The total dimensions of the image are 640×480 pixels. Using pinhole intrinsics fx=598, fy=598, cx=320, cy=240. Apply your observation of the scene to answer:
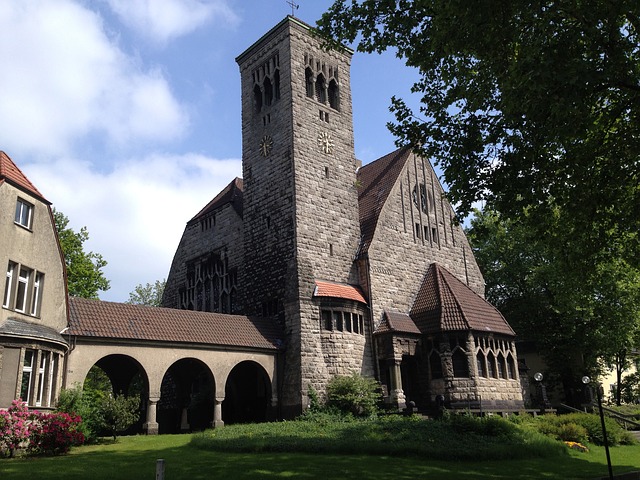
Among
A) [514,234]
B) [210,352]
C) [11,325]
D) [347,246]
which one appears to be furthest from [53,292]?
[514,234]

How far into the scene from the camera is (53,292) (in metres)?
22.2

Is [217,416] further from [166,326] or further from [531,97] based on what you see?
[531,97]

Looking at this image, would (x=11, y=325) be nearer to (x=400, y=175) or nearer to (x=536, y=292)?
(x=400, y=175)

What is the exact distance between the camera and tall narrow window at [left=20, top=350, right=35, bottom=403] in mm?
19234

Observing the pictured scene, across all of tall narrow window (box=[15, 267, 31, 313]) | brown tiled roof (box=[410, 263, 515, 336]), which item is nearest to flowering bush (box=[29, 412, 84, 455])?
tall narrow window (box=[15, 267, 31, 313])

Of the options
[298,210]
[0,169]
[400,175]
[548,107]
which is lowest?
[548,107]

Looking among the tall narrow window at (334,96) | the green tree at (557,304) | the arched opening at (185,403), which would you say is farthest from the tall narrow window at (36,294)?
the green tree at (557,304)

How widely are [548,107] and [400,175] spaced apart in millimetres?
Result: 23076

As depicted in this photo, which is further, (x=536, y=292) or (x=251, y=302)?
(x=536, y=292)

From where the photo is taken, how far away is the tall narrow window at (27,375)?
1923 centimetres

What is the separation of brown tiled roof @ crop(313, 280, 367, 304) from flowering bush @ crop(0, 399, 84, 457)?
47.9 ft

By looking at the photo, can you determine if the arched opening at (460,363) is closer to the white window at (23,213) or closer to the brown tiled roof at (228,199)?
the brown tiled roof at (228,199)

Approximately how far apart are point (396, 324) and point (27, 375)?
18.4 metres

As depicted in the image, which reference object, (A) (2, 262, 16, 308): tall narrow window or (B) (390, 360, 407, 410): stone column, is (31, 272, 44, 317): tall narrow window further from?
(B) (390, 360, 407, 410): stone column
